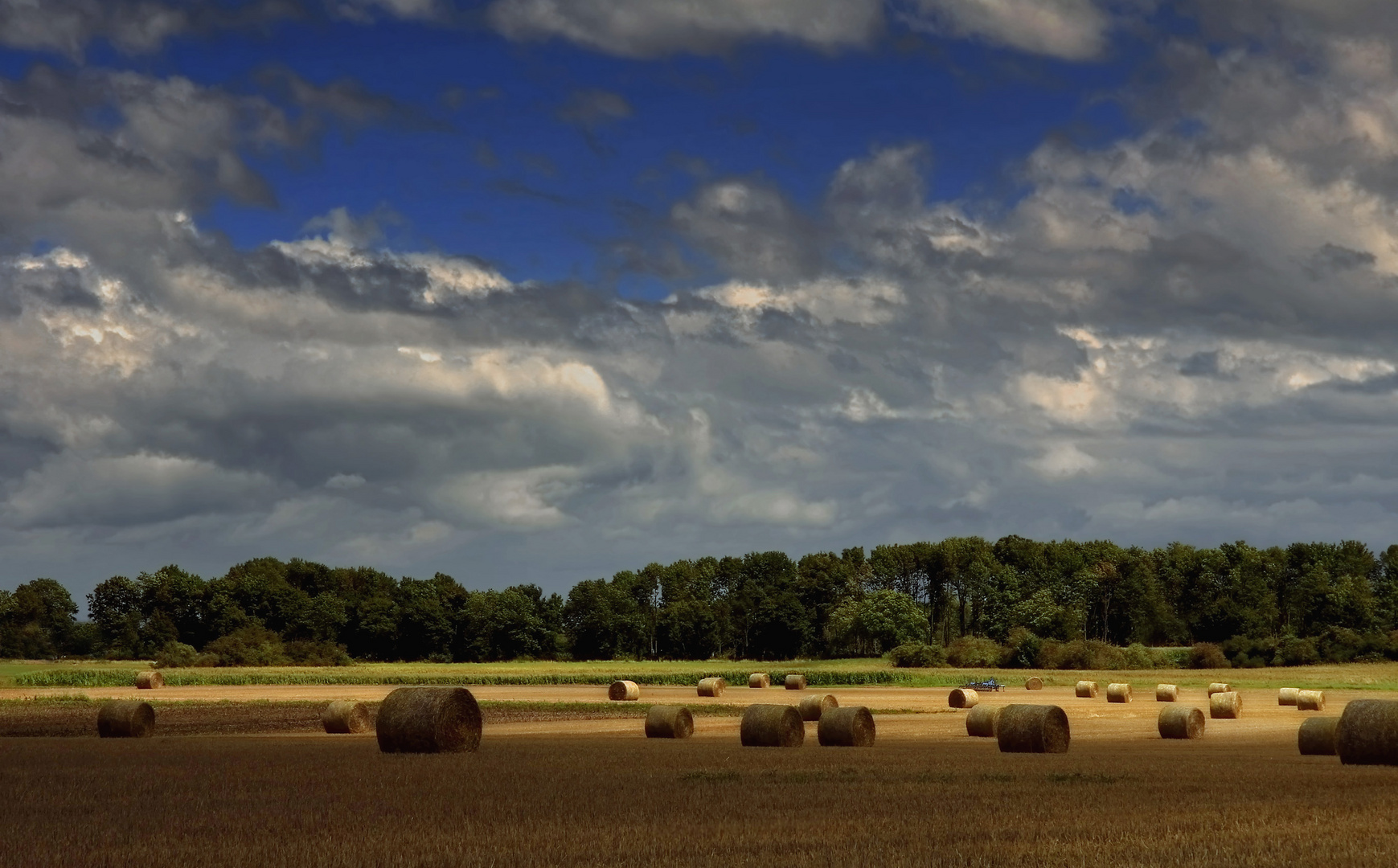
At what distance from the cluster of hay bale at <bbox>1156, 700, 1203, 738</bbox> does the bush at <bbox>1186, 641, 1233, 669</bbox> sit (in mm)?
66324

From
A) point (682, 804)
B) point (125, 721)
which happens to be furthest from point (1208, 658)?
point (682, 804)

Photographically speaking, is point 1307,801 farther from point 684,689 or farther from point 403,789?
point 684,689

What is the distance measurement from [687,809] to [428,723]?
11355 millimetres

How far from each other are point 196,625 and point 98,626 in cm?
1637

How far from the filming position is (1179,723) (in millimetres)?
35906

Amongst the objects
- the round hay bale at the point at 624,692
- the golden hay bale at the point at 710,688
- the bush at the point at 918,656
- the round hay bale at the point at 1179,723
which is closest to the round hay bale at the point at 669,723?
the round hay bale at the point at 1179,723

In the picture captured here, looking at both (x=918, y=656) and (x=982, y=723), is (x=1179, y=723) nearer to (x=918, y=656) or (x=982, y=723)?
(x=982, y=723)

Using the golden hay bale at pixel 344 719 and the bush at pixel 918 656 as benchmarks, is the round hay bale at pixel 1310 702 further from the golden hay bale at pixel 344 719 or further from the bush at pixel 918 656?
the bush at pixel 918 656

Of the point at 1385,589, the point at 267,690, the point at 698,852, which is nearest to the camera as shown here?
the point at 698,852

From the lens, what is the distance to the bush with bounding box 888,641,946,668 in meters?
107

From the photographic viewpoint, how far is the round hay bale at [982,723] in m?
35.9

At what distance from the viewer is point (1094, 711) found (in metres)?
52.7

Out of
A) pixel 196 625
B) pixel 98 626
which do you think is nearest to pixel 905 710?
pixel 196 625

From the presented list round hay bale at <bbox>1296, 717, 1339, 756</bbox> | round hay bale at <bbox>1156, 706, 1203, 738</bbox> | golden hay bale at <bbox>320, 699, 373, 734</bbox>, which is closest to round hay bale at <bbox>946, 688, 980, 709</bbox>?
round hay bale at <bbox>1156, 706, 1203, 738</bbox>
